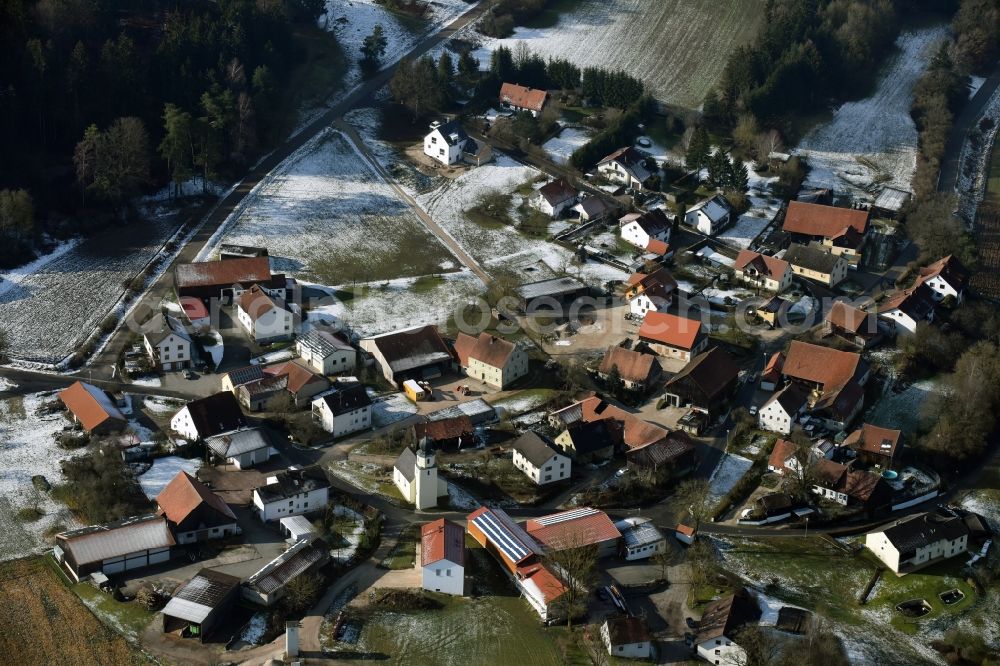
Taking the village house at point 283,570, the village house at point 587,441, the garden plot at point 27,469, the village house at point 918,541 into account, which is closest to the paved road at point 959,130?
the village house at point 918,541

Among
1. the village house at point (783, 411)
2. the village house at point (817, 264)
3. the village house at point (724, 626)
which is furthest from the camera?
the village house at point (817, 264)

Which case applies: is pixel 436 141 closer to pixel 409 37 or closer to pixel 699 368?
pixel 409 37

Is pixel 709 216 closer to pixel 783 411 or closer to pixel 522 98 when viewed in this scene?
pixel 522 98

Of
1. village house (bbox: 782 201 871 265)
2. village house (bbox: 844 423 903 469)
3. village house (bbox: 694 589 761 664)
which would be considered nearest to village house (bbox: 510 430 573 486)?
village house (bbox: 694 589 761 664)

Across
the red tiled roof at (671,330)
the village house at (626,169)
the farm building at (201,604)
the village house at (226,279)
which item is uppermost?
the village house at (626,169)

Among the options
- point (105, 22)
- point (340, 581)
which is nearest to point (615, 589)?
point (340, 581)

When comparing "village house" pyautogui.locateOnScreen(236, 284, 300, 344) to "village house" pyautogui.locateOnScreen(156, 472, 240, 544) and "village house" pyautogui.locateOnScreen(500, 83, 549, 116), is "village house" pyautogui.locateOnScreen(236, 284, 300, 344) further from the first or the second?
"village house" pyautogui.locateOnScreen(500, 83, 549, 116)

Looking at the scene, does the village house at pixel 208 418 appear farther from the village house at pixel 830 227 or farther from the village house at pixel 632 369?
the village house at pixel 830 227
